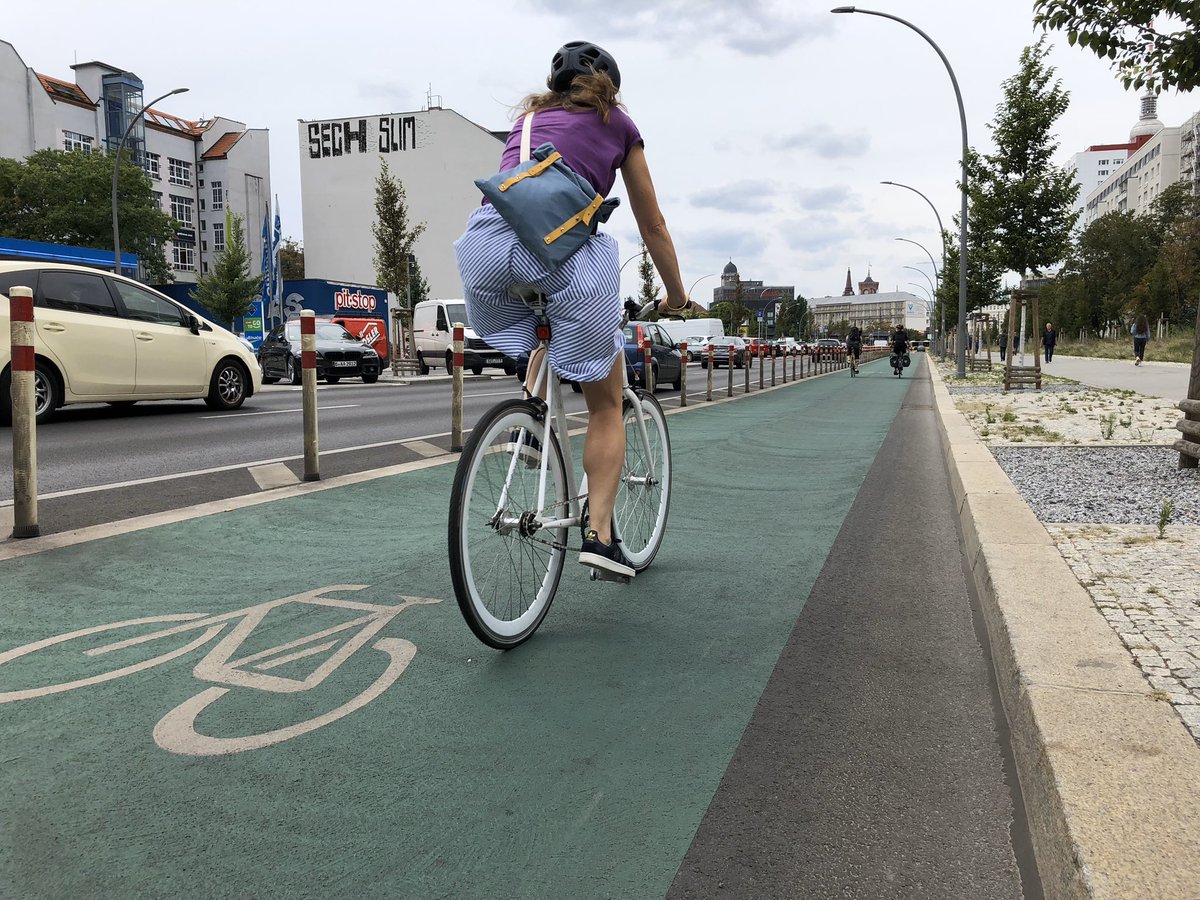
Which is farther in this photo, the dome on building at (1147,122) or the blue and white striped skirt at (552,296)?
the dome on building at (1147,122)

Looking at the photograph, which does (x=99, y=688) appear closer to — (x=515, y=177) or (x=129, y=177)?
(x=515, y=177)

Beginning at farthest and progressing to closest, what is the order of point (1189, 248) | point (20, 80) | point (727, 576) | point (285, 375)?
point (20, 80) → point (1189, 248) → point (285, 375) → point (727, 576)

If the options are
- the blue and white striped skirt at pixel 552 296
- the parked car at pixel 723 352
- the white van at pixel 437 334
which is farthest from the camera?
the parked car at pixel 723 352

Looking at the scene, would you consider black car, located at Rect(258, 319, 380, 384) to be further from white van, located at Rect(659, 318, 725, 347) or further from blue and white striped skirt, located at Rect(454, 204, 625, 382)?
white van, located at Rect(659, 318, 725, 347)

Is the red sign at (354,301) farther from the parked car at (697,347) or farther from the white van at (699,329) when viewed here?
the parked car at (697,347)

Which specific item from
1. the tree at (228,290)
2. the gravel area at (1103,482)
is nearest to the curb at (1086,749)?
the gravel area at (1103,482)

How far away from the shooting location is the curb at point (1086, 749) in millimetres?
1710

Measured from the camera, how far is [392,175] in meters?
71.0

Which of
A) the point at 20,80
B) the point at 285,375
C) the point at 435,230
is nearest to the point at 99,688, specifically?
the point at 285,375

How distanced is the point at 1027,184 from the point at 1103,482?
18.6 metres

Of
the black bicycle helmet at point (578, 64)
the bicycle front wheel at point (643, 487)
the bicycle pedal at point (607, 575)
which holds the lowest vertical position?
the bicycle pedal at point (607, 575)

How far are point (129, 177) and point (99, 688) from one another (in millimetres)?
58555

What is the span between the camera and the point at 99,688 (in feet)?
8.89

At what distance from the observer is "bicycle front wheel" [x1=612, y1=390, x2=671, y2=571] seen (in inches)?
155
